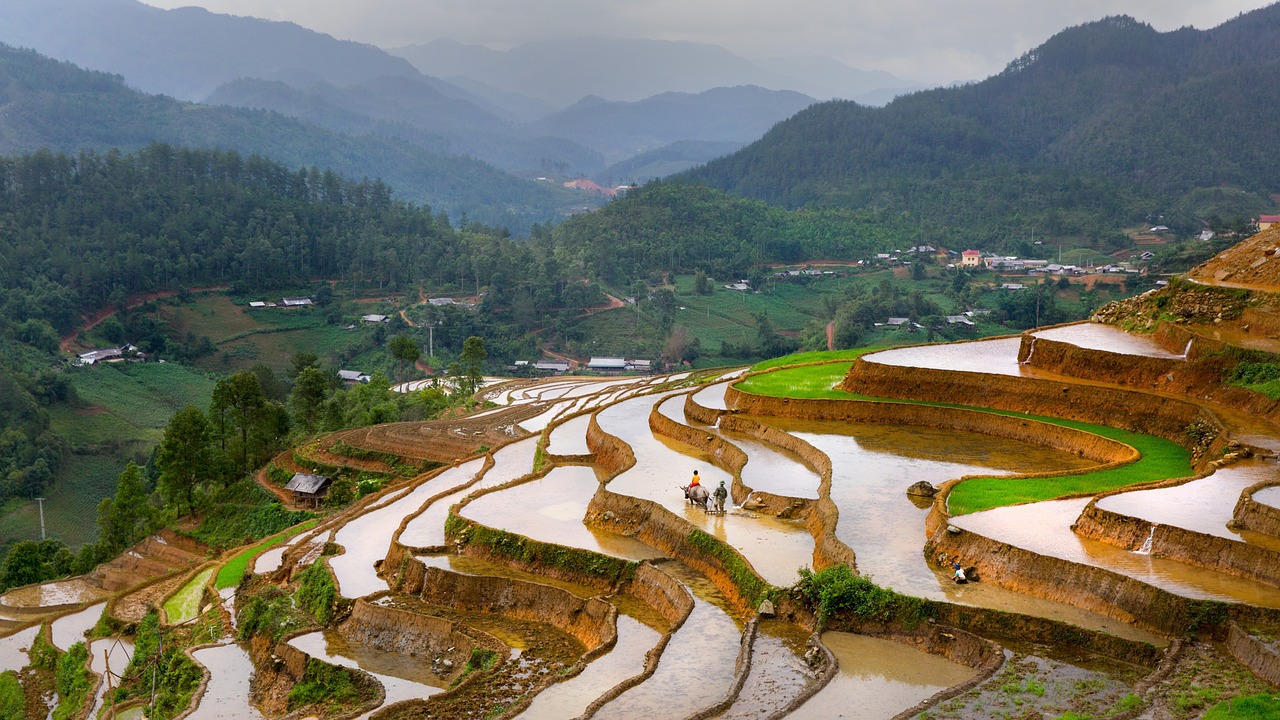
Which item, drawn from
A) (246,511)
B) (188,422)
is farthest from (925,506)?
(188,422)

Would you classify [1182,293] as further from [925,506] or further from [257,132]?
[257,132]

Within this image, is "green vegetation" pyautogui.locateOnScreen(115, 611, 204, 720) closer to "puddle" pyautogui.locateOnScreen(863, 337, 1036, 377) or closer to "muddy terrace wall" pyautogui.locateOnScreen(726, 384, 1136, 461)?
"muddy terrace wall" pyautogui.locateOnScreen(726, 384, 1136, 461)

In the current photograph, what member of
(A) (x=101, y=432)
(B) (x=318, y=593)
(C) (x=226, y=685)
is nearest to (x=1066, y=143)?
(A) (x=101, y=432)

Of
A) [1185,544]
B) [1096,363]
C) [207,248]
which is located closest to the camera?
[1185,544]

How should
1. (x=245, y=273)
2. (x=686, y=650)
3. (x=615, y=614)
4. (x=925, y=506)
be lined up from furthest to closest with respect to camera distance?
(x=245, y=273), (x=925, y=506), (x=615, y=614), (x=686, y=650)

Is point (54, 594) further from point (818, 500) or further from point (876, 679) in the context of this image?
point (876, 679)

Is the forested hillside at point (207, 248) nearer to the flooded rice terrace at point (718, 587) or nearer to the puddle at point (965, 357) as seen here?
the flooded rice terrace at point (718, 587)
